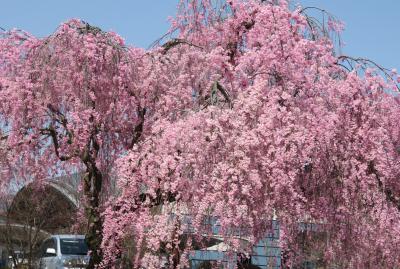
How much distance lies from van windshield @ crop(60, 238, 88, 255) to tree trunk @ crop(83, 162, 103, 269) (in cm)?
306

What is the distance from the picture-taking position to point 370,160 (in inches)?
408

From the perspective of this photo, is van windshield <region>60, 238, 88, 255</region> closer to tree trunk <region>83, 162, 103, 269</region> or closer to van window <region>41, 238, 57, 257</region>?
van window <region>41, 238, 57, 257</region>

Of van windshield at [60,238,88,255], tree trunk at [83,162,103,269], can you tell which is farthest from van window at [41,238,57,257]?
tree trunk at [83,162,103,269]

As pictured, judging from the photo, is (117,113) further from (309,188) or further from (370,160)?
(370,160)

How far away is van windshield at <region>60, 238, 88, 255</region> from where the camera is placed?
14.4 metres

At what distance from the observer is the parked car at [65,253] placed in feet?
45.5

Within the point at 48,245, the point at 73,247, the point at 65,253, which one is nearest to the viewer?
the point at 65,253

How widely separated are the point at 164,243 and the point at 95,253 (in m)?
2.75

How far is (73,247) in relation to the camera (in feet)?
47.9

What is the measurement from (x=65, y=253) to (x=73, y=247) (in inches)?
11.8

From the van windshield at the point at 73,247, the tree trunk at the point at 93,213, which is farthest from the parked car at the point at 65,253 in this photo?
the tree trunk at the point at 93,213

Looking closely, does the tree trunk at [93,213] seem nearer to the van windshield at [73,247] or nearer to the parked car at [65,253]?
the parked car at [65,253]

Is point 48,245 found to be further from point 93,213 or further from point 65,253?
point 93,213

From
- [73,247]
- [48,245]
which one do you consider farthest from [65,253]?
[48,245]
